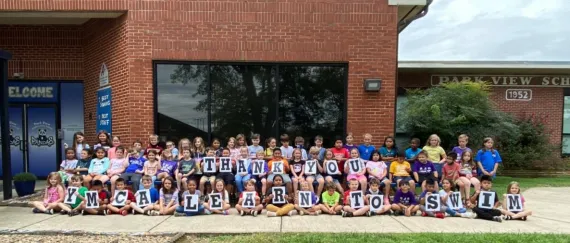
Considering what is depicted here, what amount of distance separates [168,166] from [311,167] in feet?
9.16

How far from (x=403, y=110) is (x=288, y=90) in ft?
17.8

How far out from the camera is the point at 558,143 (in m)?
15.6

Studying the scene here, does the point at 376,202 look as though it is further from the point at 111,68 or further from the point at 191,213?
the point at 111,68

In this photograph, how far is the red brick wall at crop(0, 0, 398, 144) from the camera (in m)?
8.73

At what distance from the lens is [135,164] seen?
26.0ft

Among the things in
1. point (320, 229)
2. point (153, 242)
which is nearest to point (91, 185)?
point (153, 242)

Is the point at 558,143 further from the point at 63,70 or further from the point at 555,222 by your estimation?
the point at 63,70

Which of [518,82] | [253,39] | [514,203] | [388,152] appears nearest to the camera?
[514,203]

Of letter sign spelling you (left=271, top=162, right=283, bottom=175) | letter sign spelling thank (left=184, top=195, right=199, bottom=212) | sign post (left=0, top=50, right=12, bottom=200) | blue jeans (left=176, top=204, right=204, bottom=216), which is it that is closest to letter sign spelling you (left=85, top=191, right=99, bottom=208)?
blue jeans (left=176, top=204, right=204, bottom=216)

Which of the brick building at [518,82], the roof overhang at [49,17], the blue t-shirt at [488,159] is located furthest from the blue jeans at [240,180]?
the brick building at [518,82]

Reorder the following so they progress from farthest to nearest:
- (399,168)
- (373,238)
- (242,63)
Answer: (242,63) < (399,168) < (373,238)

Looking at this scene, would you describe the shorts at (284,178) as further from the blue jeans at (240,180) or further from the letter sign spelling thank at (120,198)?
the letter sign spelling thank at (120,198)

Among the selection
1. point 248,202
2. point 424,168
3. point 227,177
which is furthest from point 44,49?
point 424,168

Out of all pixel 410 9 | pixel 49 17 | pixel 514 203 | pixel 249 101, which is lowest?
pixel 514 203
